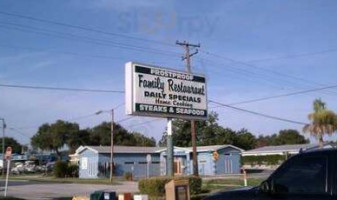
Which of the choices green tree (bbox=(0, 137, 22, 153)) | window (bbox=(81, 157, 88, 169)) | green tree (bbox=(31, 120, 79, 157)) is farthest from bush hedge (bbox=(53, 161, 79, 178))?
green tree (bbox=(0, 137, 22, 153))

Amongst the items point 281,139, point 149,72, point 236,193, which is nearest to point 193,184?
point 149,72

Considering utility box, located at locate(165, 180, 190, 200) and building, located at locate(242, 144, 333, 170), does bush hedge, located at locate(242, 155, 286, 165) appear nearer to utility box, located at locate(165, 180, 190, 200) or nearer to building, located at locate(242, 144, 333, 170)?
building, located at locate(242, 144, 333, 170)

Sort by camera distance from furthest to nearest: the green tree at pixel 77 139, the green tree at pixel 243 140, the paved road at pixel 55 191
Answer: the green tree at pixel 77 139
the green tree at pixel 243 140
the paved road at pixel 55 191

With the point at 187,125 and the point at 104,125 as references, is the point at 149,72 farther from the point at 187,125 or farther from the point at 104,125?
the point at 104,125

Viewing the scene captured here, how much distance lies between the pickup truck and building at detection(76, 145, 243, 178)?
5493cm

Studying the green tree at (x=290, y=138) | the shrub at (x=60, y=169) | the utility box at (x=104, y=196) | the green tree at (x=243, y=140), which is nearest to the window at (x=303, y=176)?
the utility box at (x=104, y=196)

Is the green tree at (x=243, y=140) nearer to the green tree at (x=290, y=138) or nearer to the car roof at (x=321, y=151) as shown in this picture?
the green tree at (x=290, y=138)

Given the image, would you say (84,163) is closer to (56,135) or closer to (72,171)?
(72,171)

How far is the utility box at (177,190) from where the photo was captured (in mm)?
15745

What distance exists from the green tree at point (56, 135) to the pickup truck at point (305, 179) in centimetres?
10203

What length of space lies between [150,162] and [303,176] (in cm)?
5735

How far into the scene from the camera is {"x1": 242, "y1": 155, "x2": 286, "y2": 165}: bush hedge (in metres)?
78.8

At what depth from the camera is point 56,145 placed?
108875 millimetres

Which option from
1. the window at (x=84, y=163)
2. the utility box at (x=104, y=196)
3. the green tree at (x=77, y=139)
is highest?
the green tree at (x=77, y=139)
